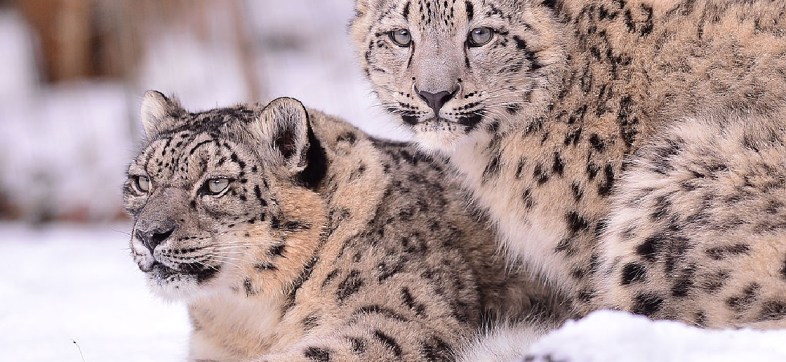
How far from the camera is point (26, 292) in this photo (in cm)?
A: 868

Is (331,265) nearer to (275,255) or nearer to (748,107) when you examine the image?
(275,255)

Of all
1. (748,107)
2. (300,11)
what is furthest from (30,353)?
(300,11)

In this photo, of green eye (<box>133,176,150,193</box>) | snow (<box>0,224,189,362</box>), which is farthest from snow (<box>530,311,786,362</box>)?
snow (<box>0,224,189,362</box>)

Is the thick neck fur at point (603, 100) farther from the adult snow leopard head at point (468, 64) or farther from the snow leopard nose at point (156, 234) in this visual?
the snow leopard nose at point (156, 234)

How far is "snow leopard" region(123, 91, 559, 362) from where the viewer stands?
217 inches

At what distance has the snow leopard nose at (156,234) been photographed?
5.51 meters

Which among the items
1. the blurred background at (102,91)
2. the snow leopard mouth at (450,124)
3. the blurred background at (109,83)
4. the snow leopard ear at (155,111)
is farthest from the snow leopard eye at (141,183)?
the blurred background at (109,83)

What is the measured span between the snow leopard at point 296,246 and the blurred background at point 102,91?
144 inches

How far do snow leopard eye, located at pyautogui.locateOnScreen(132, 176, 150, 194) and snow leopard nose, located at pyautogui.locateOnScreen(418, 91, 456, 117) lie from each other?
1.54 meters

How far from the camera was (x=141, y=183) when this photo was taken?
5949 millimetres

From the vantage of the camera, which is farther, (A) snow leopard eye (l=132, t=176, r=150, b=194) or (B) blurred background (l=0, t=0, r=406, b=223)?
(B) blurred background (l=0, t=0, r=406, b=223)

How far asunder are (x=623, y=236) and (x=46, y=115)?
1047cm

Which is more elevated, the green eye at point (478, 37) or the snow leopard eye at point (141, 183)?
the green eye at point (478, 37)

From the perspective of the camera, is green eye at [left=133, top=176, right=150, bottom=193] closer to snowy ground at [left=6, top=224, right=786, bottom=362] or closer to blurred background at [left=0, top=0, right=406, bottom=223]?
snowy ground at [left=6, top=224, right=786, bottom=362]
